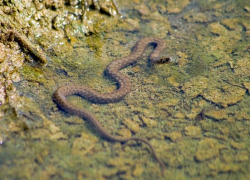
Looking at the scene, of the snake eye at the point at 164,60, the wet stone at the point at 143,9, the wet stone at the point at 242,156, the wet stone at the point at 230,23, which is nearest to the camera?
the wet stone at the point at 242,156

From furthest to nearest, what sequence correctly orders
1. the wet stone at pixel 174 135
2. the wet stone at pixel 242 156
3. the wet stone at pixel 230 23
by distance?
the wet stone at pixel 230 23, the wet stone at pixel 174 135, the wet stone at pixel 242 156

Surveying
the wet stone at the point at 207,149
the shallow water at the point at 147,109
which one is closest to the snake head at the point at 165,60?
the shallow water at the point at 147,109

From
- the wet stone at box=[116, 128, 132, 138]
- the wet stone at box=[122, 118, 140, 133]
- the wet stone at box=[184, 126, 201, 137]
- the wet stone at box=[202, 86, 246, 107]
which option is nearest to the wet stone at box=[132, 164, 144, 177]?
the wet stone at box=[116, 128, 132, 138]

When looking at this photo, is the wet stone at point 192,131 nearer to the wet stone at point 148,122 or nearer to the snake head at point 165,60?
the wet stone at point 148,122

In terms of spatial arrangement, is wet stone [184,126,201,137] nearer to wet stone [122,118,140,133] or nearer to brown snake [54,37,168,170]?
brown snake [54,37,168,170]

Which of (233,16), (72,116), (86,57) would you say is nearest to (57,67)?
(86,57)

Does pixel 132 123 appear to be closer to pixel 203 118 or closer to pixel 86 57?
pixel 203 118

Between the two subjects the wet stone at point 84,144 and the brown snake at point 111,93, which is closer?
the wet stone at point 84,144
